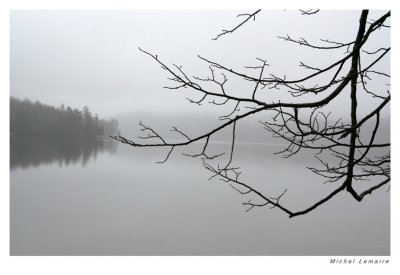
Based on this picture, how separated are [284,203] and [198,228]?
2.88m

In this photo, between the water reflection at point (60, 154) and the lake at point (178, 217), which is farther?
the water reflection at point (60, 154)

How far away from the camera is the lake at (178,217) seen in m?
6.19

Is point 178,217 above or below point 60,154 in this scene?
below

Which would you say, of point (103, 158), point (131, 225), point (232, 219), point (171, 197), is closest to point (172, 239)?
point (131, 225)

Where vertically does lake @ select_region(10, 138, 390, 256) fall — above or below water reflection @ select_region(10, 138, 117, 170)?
below

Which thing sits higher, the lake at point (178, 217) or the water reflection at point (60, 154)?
the water reflection at point (60, 154)

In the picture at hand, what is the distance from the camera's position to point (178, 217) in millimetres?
7430

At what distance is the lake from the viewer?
6.19 m

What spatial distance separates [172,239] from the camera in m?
6.35

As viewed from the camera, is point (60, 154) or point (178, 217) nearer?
point (178, 217)

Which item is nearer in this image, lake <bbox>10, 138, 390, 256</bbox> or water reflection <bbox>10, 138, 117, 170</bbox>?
lake <bbox>10, 138, 390, 256</bbox>

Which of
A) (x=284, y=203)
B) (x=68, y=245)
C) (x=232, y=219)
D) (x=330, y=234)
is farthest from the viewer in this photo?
(x=284, y=203)
